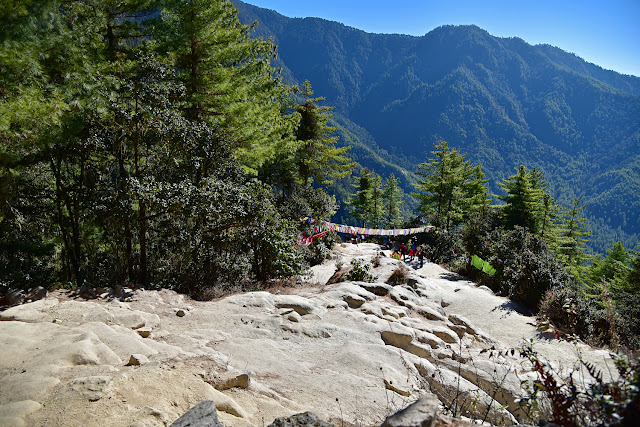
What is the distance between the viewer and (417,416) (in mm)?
2400

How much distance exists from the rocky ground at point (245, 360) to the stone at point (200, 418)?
40 cm

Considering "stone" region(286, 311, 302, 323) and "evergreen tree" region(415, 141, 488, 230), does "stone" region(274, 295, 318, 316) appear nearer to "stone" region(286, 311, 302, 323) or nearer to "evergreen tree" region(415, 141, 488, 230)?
"stone" region(286, 311, 302, 323)

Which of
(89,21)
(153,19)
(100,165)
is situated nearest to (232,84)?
(153,19)

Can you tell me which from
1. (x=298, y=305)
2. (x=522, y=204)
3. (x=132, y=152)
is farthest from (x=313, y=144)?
(x=298, y=305)

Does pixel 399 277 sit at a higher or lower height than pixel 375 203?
higher

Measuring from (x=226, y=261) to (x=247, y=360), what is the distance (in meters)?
5.11

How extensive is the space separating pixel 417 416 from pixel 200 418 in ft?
5.09

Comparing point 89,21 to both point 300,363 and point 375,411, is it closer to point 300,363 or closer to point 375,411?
point 300,363

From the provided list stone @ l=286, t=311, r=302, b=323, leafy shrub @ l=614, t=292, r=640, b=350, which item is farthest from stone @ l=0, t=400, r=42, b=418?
leafy shrub @ l=614, t=292, r=640, b=350

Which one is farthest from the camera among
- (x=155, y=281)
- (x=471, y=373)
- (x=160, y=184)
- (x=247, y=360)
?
(x=155, y=281)

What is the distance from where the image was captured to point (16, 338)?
419 cm

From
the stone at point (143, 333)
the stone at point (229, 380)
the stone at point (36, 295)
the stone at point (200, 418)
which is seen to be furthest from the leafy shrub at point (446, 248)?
the stone at point (200, 418)

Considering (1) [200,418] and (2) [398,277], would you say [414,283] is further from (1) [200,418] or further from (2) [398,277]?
(1) [200,418]

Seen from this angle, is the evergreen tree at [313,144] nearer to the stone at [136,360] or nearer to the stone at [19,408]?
the stone at [136,360]
